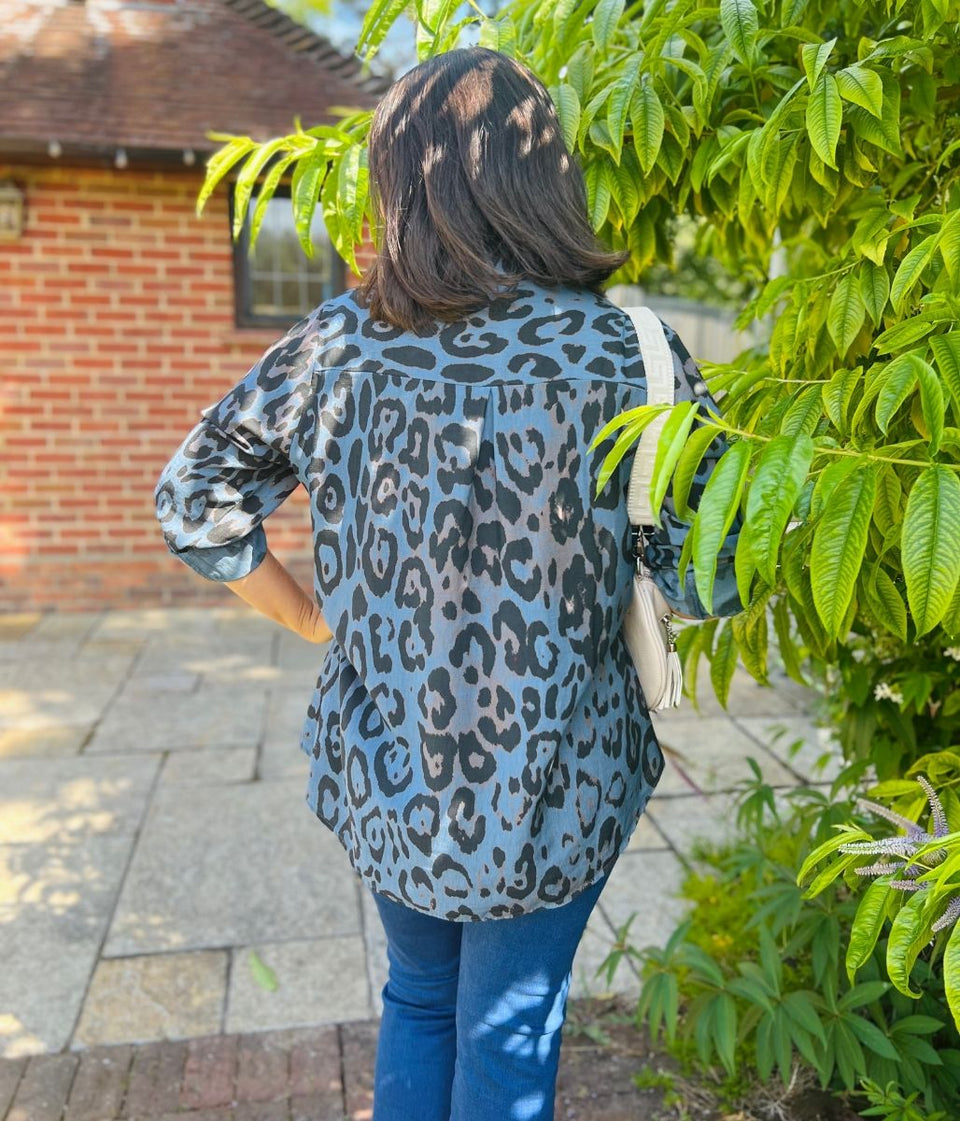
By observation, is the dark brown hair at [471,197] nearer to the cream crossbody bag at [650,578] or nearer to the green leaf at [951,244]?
the cream crossbody bag at [650,578]

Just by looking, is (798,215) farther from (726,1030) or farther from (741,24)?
(726,1030)

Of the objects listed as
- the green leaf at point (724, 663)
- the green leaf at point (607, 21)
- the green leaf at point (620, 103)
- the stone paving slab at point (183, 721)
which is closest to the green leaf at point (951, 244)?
the green leaf at point (620, 103)

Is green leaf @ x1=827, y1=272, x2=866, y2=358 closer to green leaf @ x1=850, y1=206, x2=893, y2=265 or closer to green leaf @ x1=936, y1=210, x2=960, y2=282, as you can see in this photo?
green leaf @ x1=850, y1=206, x2=893, y2=265

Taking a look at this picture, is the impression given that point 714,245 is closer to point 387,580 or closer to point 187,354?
point 387,580

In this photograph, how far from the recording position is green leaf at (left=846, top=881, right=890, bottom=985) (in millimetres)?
1254

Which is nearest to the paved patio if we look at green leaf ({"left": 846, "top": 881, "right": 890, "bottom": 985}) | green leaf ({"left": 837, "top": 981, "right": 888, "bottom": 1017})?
green leaf ({"left": 837, "top": 981, "right": 888, "bottom": 1017})

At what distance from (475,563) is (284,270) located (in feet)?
18.7

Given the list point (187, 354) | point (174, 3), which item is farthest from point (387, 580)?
point (174, 3)

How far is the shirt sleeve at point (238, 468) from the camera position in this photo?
143 centimetres

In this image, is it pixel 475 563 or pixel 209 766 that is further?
pixel 209 766

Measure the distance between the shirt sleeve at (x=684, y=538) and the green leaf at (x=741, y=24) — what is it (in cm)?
43

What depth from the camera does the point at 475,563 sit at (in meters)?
1.35

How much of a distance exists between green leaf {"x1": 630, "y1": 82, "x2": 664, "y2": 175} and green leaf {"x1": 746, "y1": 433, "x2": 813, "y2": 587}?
749mm

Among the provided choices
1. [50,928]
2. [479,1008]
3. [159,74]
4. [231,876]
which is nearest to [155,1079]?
[50,928]
